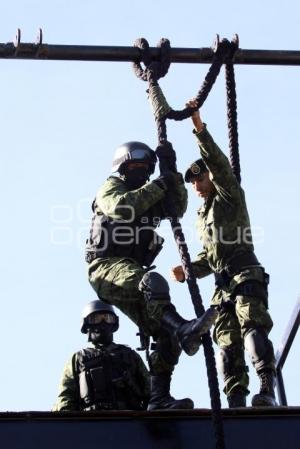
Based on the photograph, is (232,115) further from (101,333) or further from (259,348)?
(101,333)

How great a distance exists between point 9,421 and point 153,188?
6.40 ft

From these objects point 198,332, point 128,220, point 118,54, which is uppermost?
point 118,54

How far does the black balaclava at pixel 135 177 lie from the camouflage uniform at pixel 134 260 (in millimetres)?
77

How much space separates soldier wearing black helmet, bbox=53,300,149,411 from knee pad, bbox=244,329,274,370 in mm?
1485

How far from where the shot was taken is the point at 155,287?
29.8 feet

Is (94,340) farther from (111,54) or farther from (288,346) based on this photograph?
(111,54)

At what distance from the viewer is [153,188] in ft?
31.0

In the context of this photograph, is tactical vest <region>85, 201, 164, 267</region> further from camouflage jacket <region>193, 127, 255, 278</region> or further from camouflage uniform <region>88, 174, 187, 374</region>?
camouflage jacket <region>193, 127, 255, 278</region>

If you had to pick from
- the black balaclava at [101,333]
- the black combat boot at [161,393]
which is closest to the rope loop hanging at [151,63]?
the black combat boot at [161,393]

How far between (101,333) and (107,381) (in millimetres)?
814

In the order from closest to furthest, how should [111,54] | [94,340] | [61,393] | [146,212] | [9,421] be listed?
[9,421], [111,54], [146,212], [61,393], [94,340]

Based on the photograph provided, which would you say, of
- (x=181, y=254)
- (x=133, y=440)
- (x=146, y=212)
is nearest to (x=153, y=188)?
(x=146, y=212)

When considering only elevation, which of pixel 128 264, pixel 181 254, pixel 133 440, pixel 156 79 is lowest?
pixel 133 440

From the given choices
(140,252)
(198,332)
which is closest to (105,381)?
(140,252)
